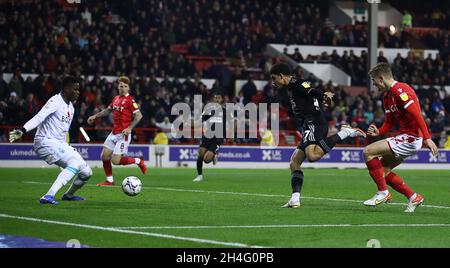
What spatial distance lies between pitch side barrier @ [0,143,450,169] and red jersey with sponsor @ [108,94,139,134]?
1192 centimetres

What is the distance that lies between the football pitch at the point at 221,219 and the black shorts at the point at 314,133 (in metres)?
1.05

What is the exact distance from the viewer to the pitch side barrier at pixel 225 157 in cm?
3316

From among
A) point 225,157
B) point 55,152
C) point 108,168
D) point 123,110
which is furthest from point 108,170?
point 225,157

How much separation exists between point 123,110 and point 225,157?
1488cm

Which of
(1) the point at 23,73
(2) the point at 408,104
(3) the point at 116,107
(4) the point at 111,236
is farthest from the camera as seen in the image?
(1) the point at 23,73

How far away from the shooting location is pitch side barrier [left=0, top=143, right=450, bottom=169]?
109 feet

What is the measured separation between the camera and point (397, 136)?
14258 millimetres

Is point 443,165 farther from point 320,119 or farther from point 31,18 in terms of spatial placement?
point 320,119

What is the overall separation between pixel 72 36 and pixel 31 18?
182 cm

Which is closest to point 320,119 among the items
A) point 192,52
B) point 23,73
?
point 23,73

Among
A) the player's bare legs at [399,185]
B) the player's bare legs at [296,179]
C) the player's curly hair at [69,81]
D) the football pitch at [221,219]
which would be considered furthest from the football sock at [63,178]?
the player's bare legs at [399,185]

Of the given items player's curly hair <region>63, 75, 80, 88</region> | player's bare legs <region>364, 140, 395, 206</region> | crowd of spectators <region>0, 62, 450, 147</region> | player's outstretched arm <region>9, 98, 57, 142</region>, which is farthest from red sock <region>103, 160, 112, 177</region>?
crowd of spectators <region>0, 62, 450, 147</region>

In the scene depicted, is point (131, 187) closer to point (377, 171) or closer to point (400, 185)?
point (377, 171)

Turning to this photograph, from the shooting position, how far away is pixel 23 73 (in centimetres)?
3609
